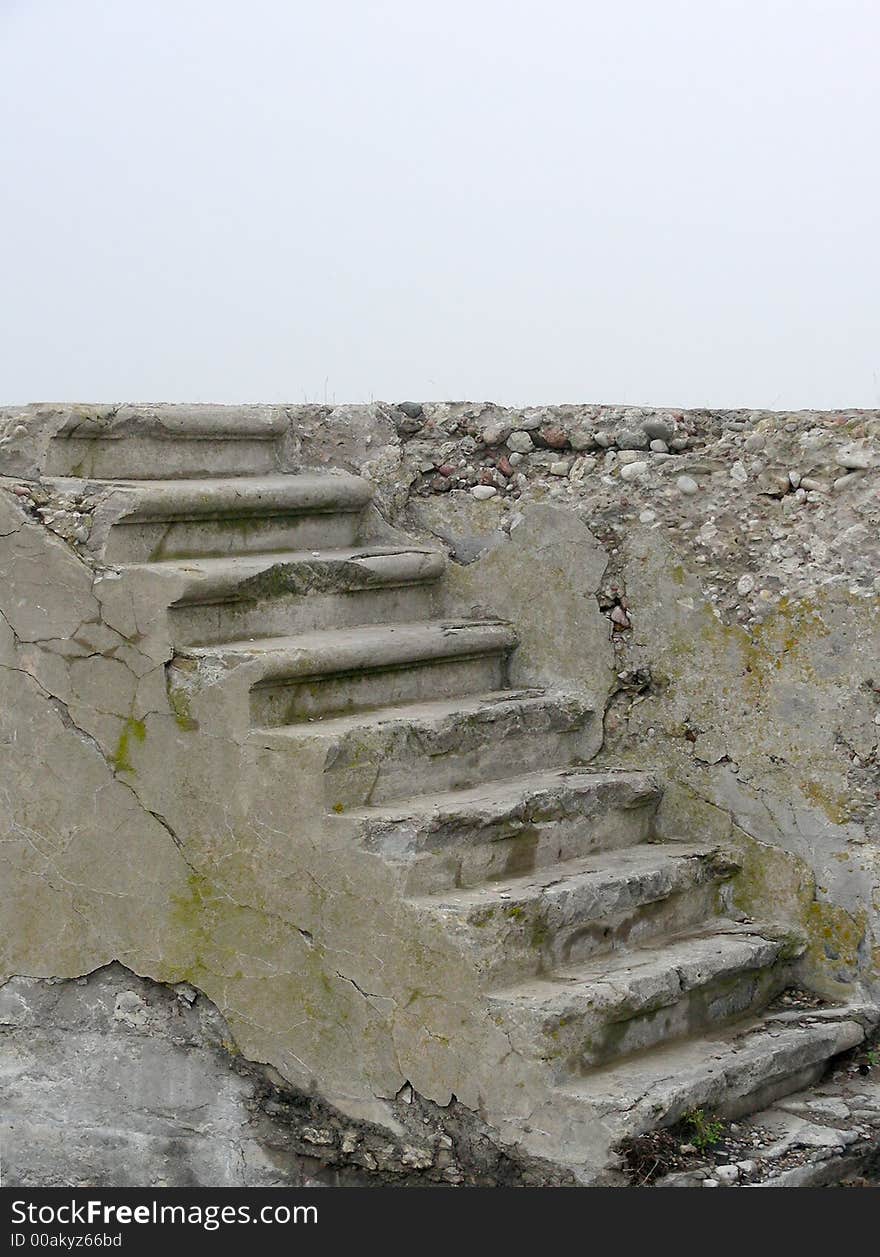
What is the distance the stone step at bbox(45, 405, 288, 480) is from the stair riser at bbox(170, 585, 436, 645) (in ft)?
1.61

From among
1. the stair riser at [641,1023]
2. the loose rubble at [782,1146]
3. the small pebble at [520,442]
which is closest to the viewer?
the loose rubble at [782,1146]

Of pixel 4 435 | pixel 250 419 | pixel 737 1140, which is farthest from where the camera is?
pixel 250 419

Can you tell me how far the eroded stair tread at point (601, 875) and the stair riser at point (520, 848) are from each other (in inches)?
0.9

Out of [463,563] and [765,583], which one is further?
[463,563]

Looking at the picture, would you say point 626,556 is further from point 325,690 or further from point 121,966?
point 121,966

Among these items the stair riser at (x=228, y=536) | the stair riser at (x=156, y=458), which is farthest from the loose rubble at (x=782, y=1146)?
the stair riser at (x=156, y=458)

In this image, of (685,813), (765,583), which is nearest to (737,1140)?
(685,813)

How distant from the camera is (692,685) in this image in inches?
163

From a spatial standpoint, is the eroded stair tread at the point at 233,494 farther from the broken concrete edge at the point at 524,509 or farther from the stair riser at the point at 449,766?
the stair riser at the point at 449,766

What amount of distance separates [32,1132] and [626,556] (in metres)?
2.11

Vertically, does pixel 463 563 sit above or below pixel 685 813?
above

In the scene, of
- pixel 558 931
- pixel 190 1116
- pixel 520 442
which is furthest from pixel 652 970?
pixel 520 442

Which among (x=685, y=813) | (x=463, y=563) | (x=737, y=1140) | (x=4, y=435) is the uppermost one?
(x=4, y=435)

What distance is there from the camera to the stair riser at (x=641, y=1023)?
340 cm
